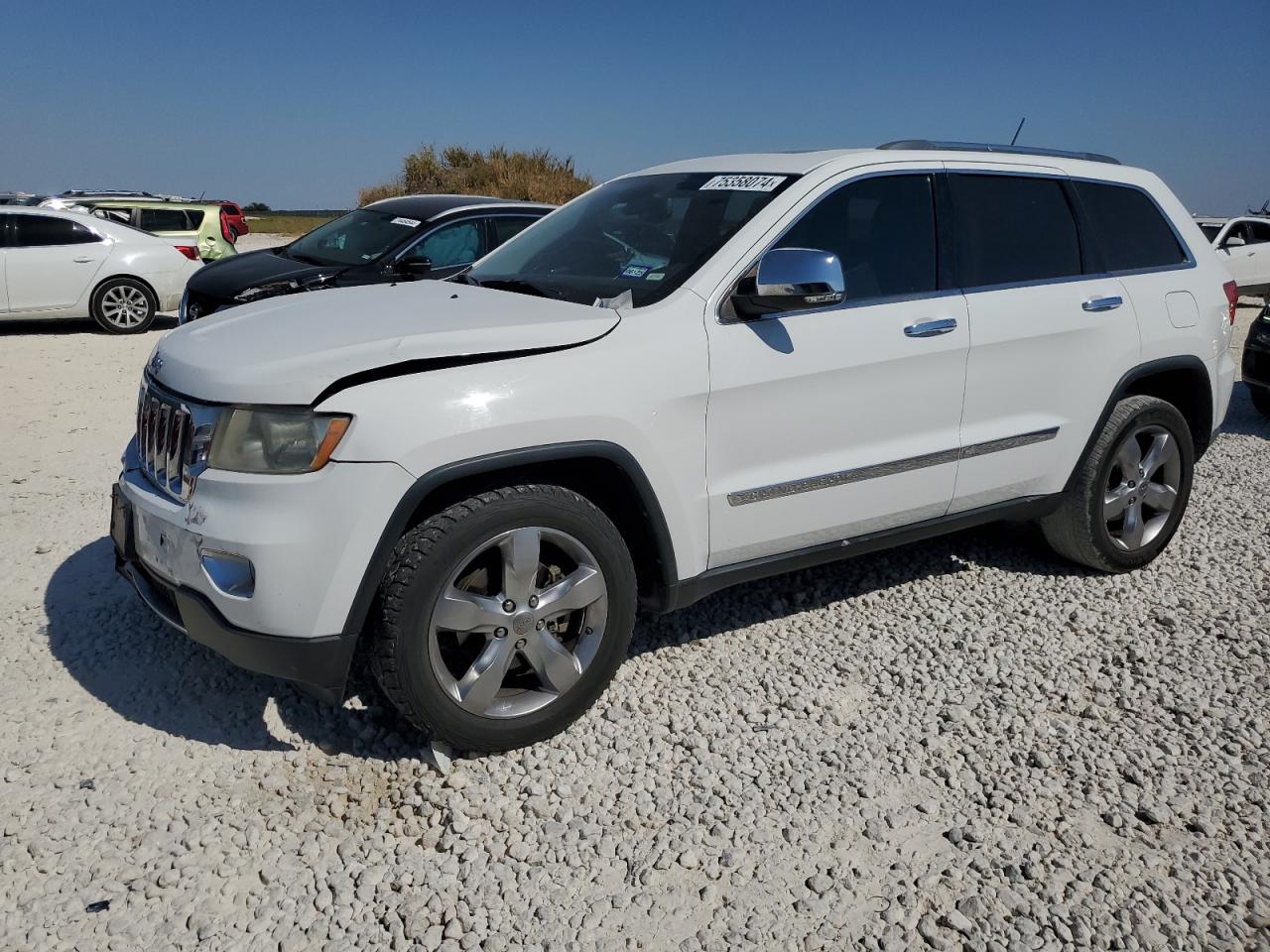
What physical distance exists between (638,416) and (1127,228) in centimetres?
272

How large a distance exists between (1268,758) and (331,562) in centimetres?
291

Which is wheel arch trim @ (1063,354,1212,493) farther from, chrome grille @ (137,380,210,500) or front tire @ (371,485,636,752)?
chrome grille @ (137,380,210,500)

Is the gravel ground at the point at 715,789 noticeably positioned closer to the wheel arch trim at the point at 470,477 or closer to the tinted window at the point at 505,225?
the wheel arch trim at the point at 470,477

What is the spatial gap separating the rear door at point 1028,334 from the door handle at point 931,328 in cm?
12

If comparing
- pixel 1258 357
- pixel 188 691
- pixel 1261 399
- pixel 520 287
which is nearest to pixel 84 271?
pixel 188 691

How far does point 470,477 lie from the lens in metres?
2.98

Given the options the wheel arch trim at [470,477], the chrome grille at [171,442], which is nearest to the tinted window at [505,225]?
the chrome grille at [171,442]

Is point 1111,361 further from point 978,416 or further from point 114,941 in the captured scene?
point 114,941

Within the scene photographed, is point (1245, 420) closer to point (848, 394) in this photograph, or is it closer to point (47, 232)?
point (848, 394)

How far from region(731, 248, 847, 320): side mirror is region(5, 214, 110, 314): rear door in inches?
417

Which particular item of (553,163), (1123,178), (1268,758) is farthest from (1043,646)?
(553,163)

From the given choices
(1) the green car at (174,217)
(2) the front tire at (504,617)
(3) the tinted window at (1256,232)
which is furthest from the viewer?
(3) the tinted window at (1256,232)

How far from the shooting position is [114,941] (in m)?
2.43

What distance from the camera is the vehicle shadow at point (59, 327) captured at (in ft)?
38.7
